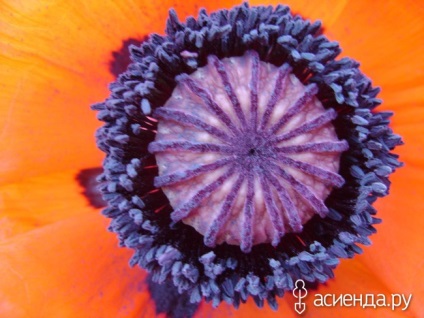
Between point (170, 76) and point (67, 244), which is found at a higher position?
point (170, 76)

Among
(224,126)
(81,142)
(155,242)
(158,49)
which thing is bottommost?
(155,242)

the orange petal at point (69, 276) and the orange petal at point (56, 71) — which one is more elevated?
the orange petal at point (56, 71)

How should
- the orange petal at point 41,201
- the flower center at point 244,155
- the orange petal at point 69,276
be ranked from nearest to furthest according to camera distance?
1. the flower center at point 244,155
2. the orange petal at point 69,276
3. the orange petal at point 41,201

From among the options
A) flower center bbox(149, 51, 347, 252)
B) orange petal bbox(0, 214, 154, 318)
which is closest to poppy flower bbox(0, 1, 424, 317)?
orange petal bbox(0, 214, 154, 318)

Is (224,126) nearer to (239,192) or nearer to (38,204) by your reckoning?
(239,192)

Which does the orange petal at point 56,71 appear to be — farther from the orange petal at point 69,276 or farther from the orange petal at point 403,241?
the orange petal at point 403,241

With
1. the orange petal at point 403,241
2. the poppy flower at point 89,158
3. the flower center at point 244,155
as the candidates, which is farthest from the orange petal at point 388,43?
the flower center at point 244,155

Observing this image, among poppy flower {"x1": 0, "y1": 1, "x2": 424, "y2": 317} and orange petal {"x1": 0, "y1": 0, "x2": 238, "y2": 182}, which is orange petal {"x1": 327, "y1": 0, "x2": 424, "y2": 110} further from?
orange petal {"x1": 0, "y1": 0, "x2": 238, "y2": 182}

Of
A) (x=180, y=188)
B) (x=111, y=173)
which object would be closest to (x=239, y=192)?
(x=180, y=188)
